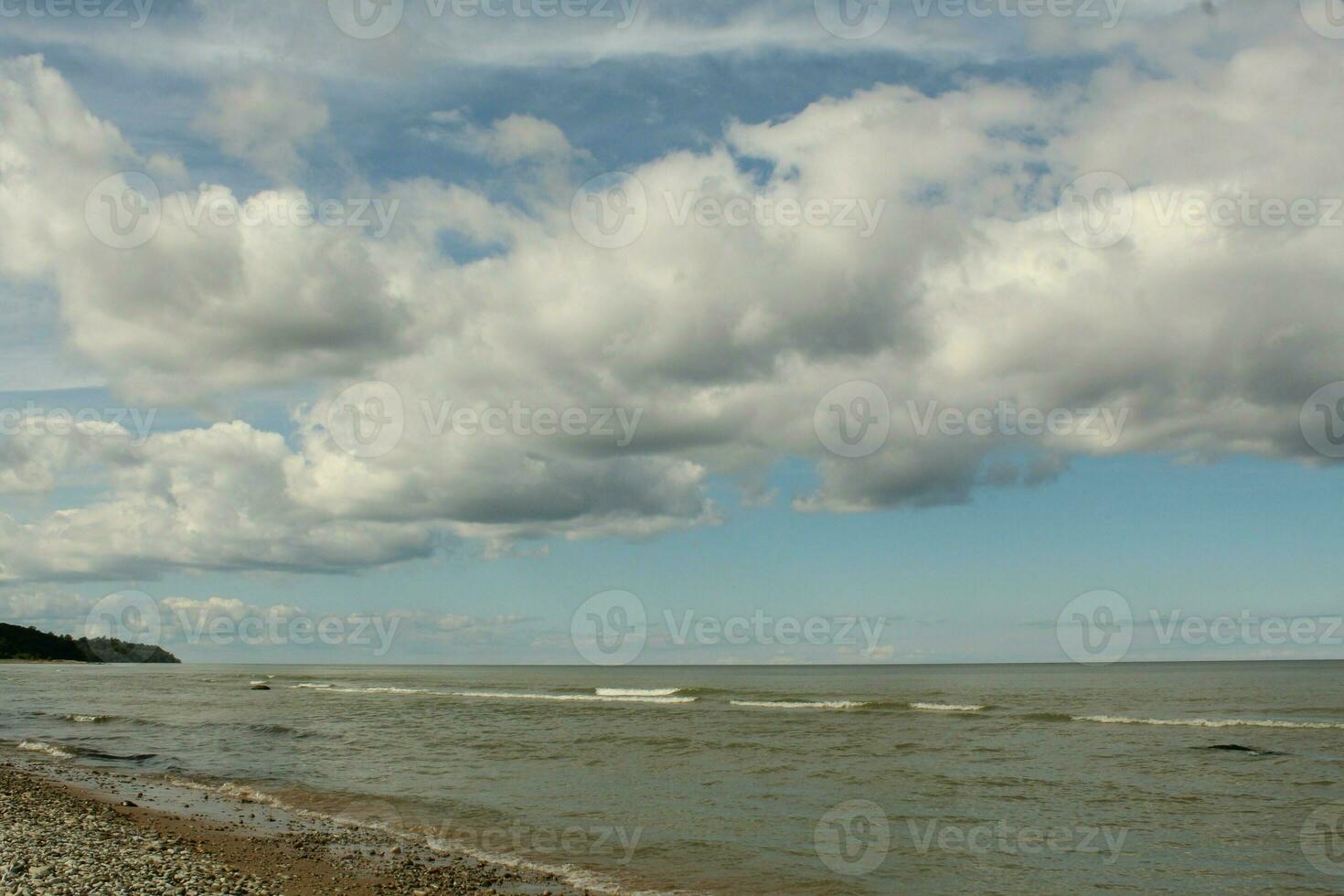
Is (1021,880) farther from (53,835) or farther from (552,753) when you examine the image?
(552,753)

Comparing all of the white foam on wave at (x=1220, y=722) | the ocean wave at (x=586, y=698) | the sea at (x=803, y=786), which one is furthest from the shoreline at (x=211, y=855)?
the ocean wave at (x=586, y=698)

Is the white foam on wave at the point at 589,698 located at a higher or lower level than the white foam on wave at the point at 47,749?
lower

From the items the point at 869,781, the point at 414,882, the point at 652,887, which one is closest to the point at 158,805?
the point at 414,882

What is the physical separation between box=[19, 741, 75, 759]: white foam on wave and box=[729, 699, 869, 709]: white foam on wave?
41.0 metres

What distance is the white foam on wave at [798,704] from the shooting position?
61812mm

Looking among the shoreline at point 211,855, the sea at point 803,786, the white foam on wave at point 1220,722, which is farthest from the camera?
the white foam on wave at point 1220,722

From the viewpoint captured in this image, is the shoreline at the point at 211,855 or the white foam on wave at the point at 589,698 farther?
the white foam on wave at the point at 589,698

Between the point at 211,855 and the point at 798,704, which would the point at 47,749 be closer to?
the point at 211,855

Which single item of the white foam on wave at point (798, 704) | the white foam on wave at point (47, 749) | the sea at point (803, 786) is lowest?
the white foam on wave at point (798, 704)

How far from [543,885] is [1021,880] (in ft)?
29.1

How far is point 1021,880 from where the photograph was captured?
16.6 meters

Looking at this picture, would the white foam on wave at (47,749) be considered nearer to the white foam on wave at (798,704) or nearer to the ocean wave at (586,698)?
the white foam on wave at (798,704)

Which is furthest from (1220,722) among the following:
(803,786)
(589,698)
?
(589,698)

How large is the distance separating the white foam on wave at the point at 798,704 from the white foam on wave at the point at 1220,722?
1698 cm
